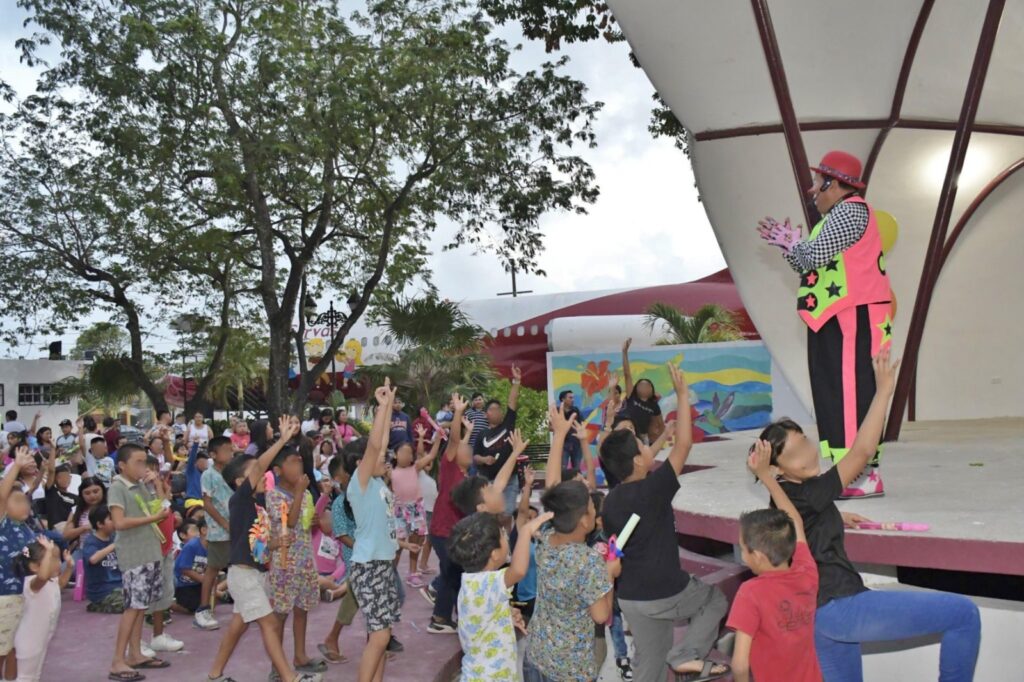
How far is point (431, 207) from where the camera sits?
19.5 m

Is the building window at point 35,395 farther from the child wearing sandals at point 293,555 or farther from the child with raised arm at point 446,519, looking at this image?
the child wearing sandals at point 293,555

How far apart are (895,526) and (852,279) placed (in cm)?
160

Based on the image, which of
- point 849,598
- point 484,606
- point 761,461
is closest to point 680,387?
point 761,461

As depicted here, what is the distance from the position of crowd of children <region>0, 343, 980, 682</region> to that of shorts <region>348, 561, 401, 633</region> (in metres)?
0.01

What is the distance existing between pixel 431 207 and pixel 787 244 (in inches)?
559

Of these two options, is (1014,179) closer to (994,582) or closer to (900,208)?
(900,208)

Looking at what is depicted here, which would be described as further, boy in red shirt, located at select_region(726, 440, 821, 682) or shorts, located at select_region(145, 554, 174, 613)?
shorts, located at select_region(145, 554, 174, 613)

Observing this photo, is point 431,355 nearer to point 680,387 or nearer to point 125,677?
point 125,677

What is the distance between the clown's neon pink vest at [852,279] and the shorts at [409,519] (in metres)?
4.36

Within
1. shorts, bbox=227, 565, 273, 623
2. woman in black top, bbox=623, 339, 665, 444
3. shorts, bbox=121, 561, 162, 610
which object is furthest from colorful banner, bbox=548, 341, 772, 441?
shorts, bbox=227, 565, 273, 623

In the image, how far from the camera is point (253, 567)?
19.1ft

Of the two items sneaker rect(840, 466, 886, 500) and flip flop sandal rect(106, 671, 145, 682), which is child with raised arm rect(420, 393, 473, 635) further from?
sneaker rect(840, 466, 886, 500)

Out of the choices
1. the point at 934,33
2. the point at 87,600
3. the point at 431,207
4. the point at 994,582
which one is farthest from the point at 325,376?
the point at 994,582

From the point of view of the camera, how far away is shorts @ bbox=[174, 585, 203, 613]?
816 cm
